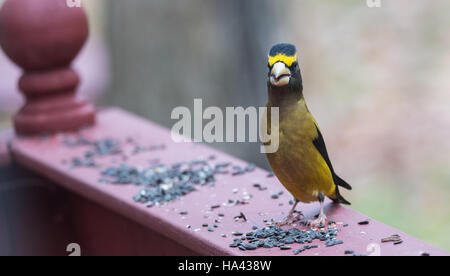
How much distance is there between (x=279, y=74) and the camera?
2.10m

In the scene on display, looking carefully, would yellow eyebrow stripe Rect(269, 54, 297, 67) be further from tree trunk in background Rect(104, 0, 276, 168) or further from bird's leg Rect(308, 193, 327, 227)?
tree trunk in background Rect(104, 0, 276, 168)

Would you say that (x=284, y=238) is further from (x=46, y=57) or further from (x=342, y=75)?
(x=342, y=75)

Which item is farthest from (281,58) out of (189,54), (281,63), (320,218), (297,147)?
(189,54)

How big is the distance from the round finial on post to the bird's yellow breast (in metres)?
1.72

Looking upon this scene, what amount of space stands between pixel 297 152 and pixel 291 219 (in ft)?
0.90

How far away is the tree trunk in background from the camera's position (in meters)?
5.96

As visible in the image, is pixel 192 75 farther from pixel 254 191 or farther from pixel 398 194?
pixel 254 191

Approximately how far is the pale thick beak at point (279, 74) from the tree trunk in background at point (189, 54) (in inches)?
149

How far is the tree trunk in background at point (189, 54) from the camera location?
5961 millimetres

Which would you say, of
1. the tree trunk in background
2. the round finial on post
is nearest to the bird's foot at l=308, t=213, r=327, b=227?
the round finial on post

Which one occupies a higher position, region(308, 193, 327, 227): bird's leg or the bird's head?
the bird's head

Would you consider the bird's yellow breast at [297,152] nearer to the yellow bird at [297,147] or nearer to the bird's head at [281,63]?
the yellow bird at [297,147]

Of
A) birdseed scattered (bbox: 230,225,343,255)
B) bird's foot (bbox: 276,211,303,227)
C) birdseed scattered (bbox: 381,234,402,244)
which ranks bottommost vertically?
birdseed scattered (bbox: 230,225,343,255)
